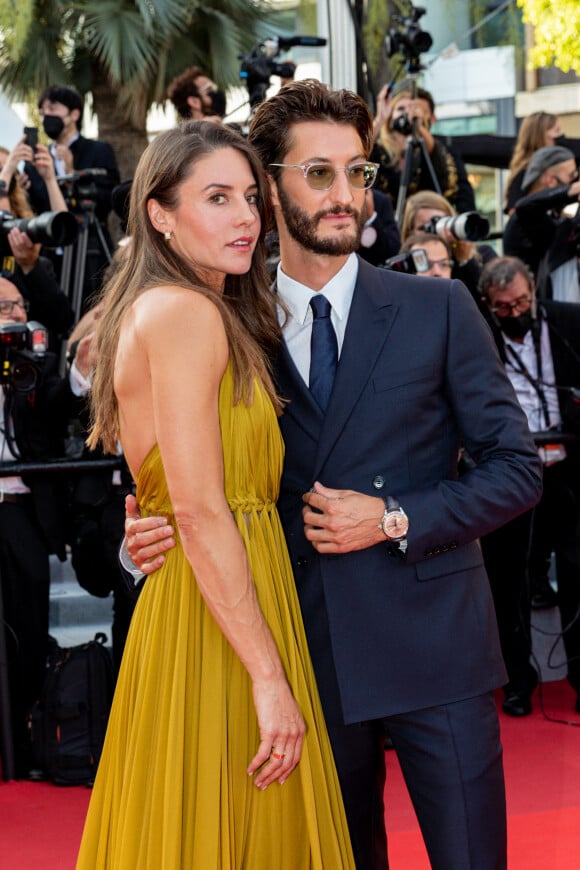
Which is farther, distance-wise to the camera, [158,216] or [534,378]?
[534,378]

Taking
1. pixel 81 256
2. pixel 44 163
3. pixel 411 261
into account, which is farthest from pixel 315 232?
pixel 81 256

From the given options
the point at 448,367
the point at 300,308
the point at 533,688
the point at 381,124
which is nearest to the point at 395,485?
the point at 448,367

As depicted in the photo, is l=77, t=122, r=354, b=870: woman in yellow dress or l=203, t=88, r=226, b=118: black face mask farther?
l=203, t=88, r=226, b=118: black face mask

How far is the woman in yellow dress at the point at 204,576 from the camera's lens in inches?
80.6

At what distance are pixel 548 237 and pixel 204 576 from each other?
13.7 feet

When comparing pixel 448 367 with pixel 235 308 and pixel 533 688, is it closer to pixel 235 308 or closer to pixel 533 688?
pixel 235 308

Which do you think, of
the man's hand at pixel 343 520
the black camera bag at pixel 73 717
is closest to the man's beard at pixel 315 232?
the man's hand at pixel 343 520

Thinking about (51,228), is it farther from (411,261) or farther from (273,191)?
(273,191)

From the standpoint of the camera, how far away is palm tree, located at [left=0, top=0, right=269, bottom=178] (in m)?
9.70

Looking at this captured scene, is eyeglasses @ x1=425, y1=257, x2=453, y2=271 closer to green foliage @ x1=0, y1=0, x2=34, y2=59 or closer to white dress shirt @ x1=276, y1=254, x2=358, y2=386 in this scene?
white dress shirt @ x1=276, y1=254, x2=358, y2=386

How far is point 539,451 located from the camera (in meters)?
5.07

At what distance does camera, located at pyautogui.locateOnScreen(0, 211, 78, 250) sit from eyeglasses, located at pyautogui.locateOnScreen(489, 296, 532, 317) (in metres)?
1.77

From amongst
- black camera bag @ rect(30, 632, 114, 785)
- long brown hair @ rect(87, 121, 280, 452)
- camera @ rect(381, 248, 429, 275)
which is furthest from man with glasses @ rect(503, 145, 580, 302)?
long brown hair @ rect(87, 121, 280, 452)

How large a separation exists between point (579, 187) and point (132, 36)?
537 cm
